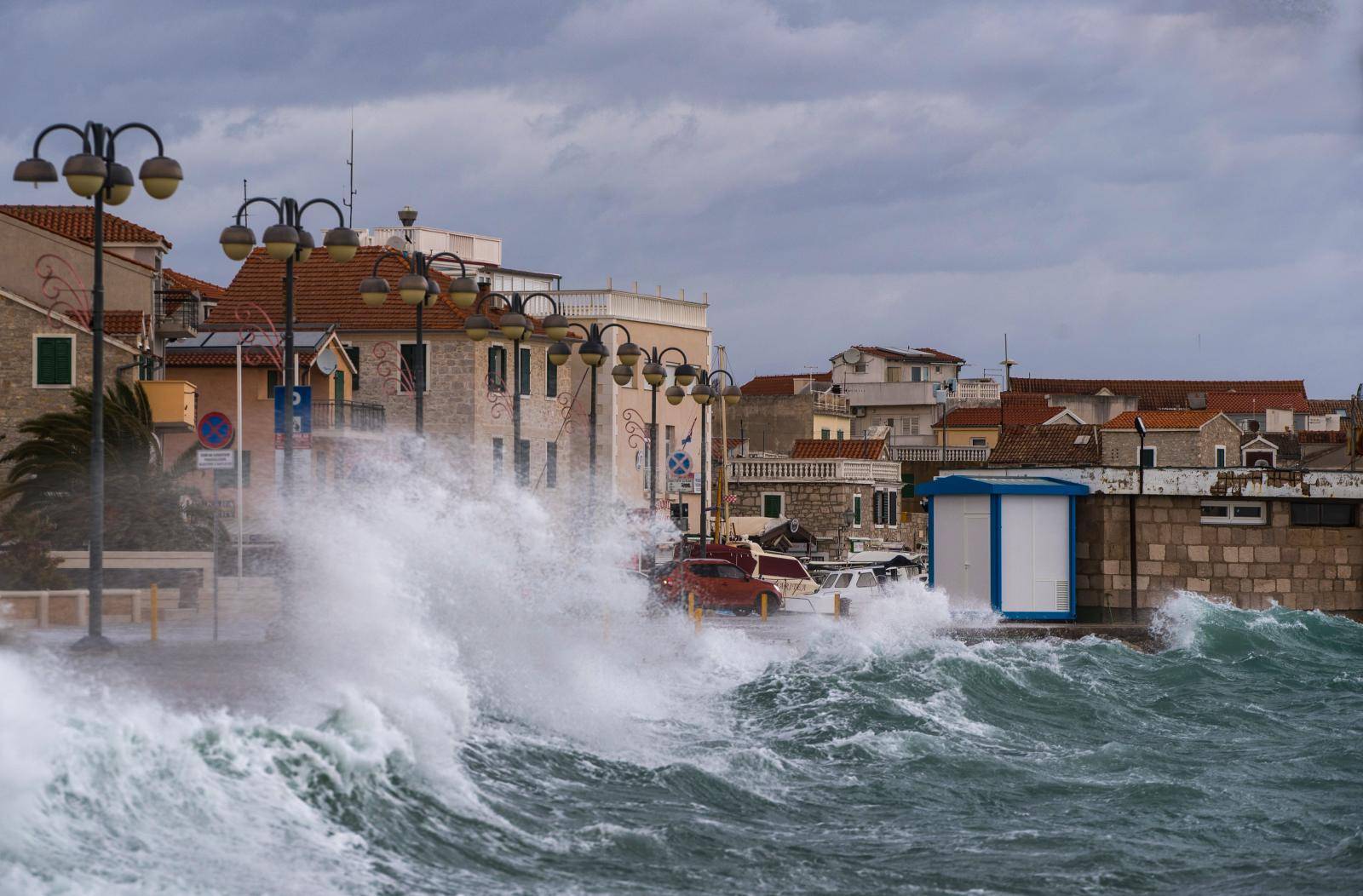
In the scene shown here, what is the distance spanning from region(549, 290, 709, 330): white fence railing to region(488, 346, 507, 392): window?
5.60m

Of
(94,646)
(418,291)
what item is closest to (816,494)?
(418,291)

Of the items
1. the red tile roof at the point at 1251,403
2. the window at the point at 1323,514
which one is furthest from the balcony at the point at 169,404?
the red tile roof at the point at 1251,403

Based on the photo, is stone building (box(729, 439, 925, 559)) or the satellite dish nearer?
the satellite dish

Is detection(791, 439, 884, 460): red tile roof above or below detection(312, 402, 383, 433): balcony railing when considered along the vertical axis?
below

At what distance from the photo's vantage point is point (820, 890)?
14.9 metres

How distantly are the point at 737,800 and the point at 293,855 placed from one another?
632 cm

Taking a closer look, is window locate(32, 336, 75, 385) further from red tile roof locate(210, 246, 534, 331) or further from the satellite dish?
red tile roof locate(210, 246, 534, 331)

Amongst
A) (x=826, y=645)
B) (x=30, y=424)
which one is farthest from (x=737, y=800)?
(x=30, y=424)

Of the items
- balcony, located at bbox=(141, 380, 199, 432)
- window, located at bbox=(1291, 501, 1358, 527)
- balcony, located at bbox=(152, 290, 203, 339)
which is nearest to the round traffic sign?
balcony, located at bbox=(141, 380, 199, 432)

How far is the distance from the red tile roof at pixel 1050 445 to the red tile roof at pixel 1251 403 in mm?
29885

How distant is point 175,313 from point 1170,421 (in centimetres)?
5434

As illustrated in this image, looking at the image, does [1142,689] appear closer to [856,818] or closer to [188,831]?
[856,818]

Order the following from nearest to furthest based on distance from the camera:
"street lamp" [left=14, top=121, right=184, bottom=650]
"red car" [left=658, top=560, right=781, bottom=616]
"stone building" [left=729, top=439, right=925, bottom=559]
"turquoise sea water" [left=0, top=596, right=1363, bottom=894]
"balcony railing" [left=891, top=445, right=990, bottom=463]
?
1. "turquoise sea water" [left=0, top=596, right=1363, bottom=894]
2. "street lamp" [left=14, top=121, right=184, bottom=650]
3. "red car" [left=658, top=560, right=781, bottom=616]
4. "stone building" [left=729, top=439, right=925, bottom=559]
5. "balcony railing" [left=891, top=445, right=990, bottom=463]

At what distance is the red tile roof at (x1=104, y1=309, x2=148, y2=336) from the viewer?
46844 mm
